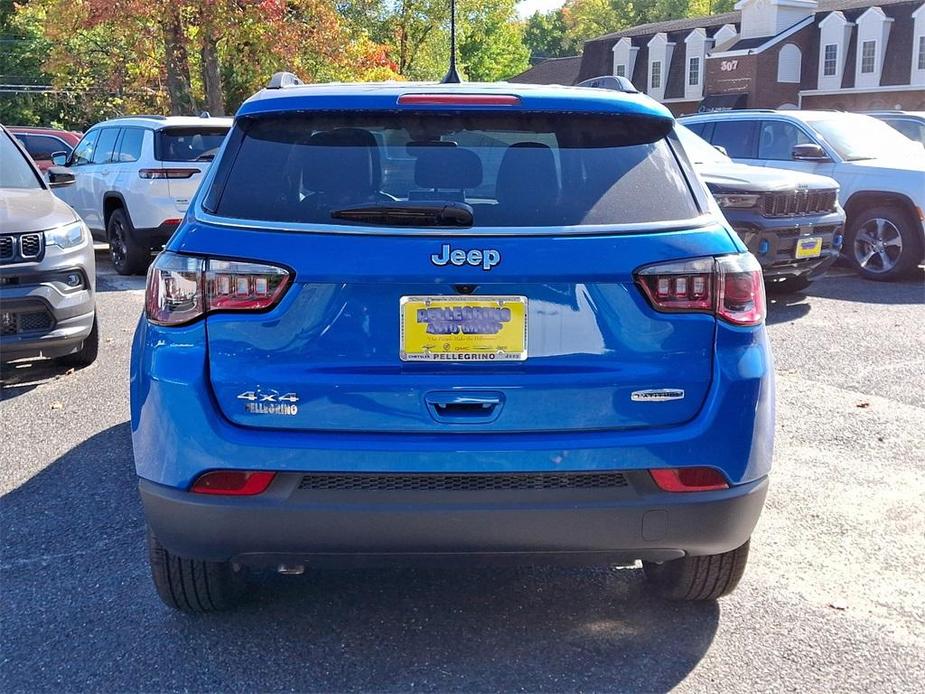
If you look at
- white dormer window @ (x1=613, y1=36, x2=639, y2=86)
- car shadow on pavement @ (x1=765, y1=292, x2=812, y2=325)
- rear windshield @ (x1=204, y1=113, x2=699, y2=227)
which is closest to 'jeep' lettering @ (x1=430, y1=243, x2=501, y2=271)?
rear windshield @ (x1=204, y1=113, x2=699, y2=227)

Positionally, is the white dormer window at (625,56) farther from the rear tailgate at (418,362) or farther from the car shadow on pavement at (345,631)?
the rear tailgate at (418,362)

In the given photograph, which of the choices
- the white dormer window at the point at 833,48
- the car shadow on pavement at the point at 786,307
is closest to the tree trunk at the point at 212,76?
the car shadow on pavement at the point at 786,307

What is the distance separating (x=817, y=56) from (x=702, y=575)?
50.0m

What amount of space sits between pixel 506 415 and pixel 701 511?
640 millimetres

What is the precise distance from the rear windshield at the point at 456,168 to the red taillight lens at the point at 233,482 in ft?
2.42

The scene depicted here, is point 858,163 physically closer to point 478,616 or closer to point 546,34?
point 478,616

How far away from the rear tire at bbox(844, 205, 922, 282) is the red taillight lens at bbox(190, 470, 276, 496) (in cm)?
1018

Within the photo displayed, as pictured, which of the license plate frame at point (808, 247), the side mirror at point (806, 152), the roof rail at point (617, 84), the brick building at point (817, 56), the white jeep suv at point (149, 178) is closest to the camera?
the roof rail at point (617, 84)

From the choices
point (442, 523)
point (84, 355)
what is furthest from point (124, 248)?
point (442, 523)

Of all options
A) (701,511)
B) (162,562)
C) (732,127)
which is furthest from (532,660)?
(732,127)

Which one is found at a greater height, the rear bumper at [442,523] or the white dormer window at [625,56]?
the white dormer window at [625,56]

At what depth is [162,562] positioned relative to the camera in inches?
132

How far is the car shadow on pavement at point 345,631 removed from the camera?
316 centimetres

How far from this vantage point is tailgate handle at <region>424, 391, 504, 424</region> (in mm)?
2889
